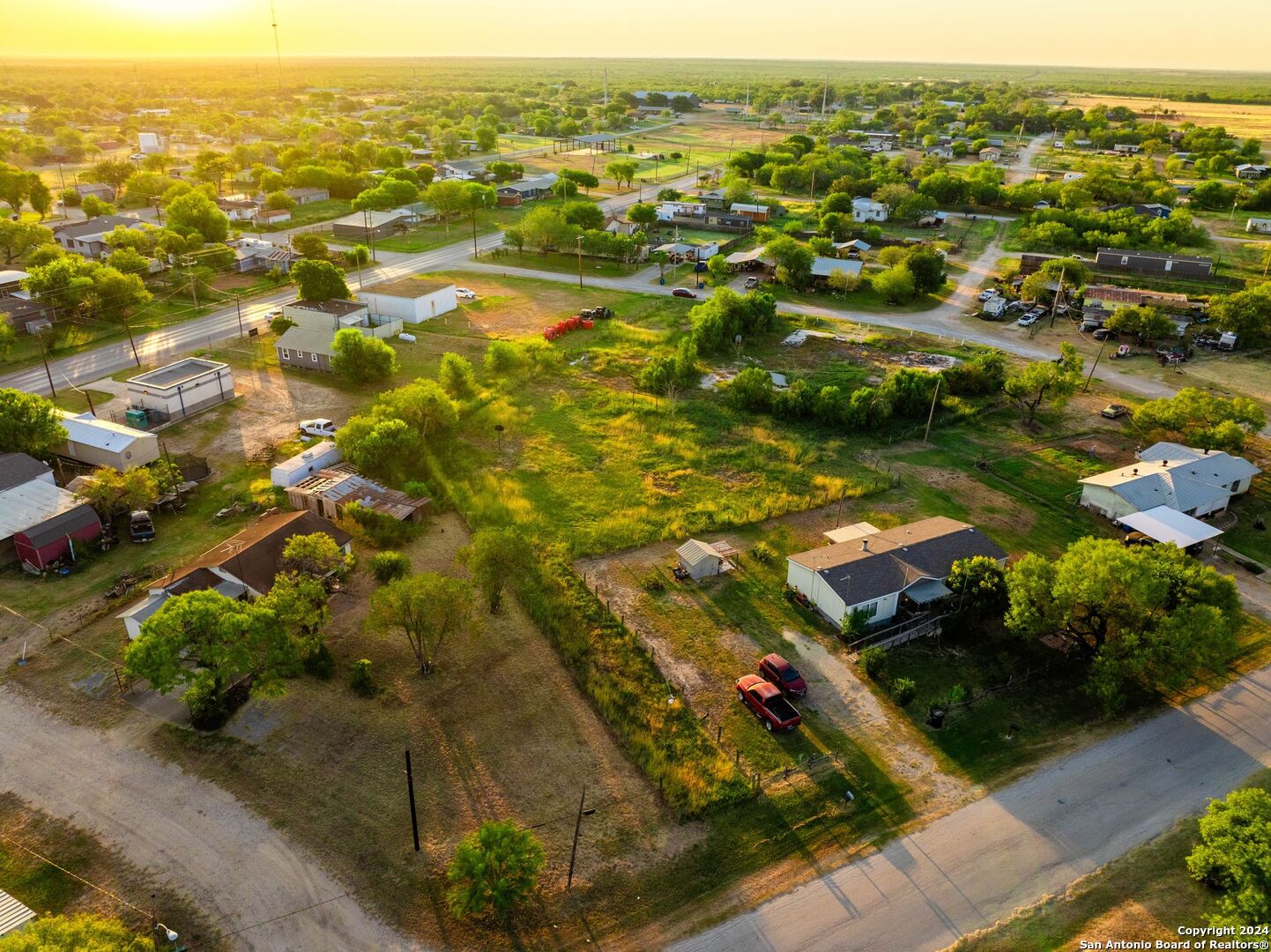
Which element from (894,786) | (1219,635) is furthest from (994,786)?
(1219,635)

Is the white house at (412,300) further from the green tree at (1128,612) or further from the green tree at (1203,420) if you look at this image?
the green tree at (1203,420)

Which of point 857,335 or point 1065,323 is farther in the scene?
point 1065,323

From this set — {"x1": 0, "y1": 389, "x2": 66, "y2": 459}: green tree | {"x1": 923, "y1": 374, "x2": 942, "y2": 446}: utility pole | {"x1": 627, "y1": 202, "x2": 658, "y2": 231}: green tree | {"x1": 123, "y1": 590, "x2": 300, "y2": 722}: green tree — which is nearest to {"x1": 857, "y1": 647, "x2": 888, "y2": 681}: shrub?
{"x1": 123, "y1": 590, "x2": 300, "y2": 722}: green tree

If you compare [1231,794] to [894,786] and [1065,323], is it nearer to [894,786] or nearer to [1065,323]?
[894,786]

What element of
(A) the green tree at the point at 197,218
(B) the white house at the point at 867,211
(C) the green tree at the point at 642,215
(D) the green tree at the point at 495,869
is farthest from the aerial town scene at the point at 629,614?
(B) the white house at the point at 867,211

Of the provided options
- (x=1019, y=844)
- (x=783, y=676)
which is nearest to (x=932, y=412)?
(x=783, y=676)

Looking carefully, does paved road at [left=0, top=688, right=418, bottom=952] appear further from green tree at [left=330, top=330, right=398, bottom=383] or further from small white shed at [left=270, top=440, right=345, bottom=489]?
green tree at [left=330, top=330, right=398, bottom=383]
